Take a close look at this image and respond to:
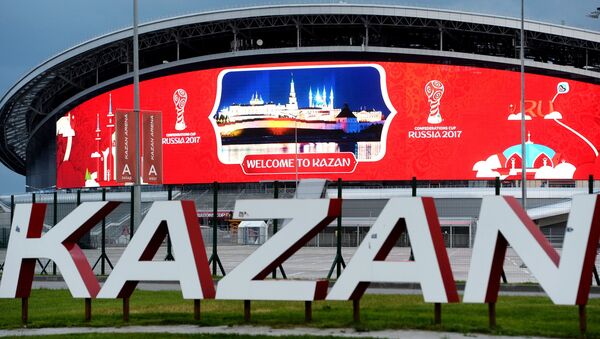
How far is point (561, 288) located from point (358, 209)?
70.7 meters

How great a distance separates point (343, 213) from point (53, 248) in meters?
65.0

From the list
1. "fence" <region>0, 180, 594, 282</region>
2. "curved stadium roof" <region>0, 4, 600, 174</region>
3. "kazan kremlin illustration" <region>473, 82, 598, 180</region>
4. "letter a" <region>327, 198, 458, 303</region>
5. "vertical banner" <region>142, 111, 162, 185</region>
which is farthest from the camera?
"curved stadium roof" <region>0, 4, 600, 174</region>

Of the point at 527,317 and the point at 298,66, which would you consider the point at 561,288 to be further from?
the point at 298,66

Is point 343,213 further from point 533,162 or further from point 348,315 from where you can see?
point 348,315

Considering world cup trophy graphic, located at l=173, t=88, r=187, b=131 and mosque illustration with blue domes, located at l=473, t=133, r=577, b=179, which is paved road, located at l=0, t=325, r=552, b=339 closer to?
mosque illustration with blue domes, located at l=473, t=133, r=577, b=179

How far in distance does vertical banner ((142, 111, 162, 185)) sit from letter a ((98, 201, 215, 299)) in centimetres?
1557

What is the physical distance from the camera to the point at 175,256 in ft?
56.7

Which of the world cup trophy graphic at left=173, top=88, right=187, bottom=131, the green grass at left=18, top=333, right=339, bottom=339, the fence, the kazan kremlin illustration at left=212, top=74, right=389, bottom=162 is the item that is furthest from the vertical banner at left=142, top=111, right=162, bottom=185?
the world cup trophy graphic at left=173, top=88, right=187, bottom=131

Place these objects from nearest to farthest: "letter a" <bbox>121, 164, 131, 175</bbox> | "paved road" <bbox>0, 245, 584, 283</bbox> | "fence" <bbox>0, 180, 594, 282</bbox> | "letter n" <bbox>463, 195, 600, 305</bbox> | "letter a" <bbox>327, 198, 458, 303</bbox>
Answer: "letter n" <bbox>463, 195, 600, 305</bbox> → "letter a" <bbox>327, 198, 458, 303</bbox> → "paved road" <bbox>0, 245, 584, 283</bbox> → "letter a" <bbox>121, 164, 131, 175</bbox> → "fence" <bbox>0, 180, 594, 282</bbox>

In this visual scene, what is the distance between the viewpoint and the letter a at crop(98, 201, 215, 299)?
17.2 metres

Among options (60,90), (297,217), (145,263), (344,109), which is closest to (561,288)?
(297,217)

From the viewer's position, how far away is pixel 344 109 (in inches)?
3652

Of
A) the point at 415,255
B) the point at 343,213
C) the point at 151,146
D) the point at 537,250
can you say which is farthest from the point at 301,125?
the point at 537,250

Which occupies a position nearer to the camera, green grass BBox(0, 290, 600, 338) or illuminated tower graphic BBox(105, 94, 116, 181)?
green grass BBox(0, 290, 600, 338)
